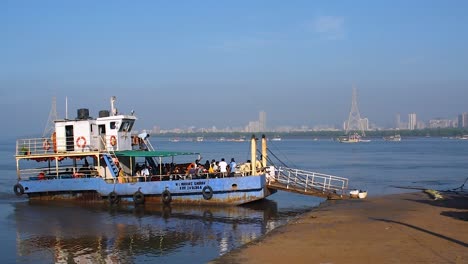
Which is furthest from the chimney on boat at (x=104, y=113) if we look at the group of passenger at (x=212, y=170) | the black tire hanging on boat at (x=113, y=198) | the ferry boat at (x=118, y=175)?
the black tire hanging on boat at (x=113, y=198)

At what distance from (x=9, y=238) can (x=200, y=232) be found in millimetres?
6444

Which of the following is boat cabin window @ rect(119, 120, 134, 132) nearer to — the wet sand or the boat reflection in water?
the boat reflection in water

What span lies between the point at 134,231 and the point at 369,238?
8513 millimetres

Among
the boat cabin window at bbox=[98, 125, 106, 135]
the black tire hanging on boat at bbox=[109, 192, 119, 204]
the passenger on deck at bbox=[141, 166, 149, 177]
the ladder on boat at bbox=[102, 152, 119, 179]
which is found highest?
the boat cabin window at bbox=[98, 125, 106, 135]

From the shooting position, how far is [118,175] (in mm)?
25281

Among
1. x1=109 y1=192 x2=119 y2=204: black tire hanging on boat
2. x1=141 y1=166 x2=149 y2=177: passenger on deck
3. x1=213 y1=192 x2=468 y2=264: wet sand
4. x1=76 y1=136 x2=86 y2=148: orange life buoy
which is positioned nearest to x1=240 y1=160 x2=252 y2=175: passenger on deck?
x1=141 y1=166 x2=149 y2=177: passenger on deck

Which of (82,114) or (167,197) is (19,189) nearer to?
(82,114)

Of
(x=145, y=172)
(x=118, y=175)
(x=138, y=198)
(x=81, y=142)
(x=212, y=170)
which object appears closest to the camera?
(x=212, y=170)

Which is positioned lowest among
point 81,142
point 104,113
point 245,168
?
point 245,168

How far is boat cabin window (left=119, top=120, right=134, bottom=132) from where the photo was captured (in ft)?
87.1

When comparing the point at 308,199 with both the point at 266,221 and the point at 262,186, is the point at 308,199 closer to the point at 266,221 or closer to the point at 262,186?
the point at 262,186

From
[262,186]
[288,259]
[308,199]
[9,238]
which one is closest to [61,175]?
[9,238]

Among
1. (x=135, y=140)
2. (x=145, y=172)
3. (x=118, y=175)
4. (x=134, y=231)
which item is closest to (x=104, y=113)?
(x=135, y=140)

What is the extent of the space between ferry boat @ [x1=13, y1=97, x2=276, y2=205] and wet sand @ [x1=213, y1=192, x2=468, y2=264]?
5.05 meters
